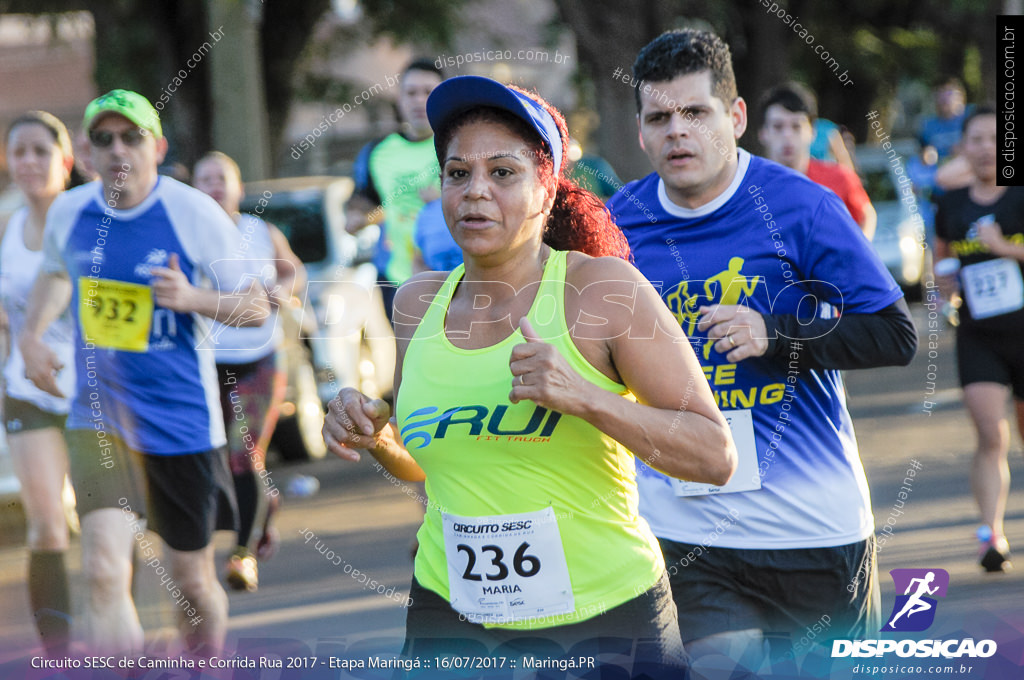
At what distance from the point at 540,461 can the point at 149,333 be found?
2.39 meters

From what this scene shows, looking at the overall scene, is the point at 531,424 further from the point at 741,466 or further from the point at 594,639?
the point at 741,466

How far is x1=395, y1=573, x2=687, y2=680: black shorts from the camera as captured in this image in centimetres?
253

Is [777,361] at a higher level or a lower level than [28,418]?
higher

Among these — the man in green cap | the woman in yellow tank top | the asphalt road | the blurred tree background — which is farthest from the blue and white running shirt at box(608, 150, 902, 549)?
the blurred tree background

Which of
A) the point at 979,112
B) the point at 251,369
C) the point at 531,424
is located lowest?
the point at 251,369

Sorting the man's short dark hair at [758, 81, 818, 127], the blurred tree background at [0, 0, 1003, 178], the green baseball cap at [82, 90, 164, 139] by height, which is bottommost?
the green baseball cap at [82, 90, 164, 139]

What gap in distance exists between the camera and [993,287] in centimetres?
628

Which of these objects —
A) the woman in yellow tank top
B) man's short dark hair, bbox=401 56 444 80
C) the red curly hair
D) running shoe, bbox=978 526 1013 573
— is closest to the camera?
the woman in yellow tank top

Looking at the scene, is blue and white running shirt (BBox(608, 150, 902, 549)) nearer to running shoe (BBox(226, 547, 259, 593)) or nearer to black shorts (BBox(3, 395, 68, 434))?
black shorts (BBox(3, 395, 68, 434))

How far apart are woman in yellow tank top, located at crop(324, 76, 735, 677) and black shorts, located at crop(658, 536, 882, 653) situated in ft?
2.33

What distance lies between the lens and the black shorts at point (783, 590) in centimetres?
330

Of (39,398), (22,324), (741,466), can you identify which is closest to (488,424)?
(741,466)

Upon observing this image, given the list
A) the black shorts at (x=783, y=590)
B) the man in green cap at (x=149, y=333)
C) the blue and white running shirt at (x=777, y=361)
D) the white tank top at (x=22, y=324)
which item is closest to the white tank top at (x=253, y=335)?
the white tank top at (x=22, y=324)

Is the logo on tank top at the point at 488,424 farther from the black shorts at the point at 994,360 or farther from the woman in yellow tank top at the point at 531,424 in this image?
the black shorts at the point at 994,360
